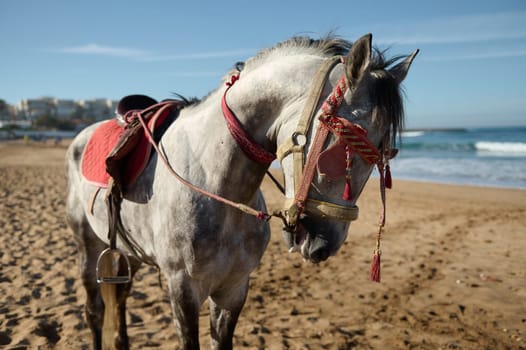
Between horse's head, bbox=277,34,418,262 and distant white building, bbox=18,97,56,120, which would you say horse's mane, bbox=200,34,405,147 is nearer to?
horse's head, bbox=277,34,418,262

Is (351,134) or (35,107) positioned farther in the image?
(35,107)

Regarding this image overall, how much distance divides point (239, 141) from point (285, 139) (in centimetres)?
24

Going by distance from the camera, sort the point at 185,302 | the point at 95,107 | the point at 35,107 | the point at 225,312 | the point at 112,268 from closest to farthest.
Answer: the point at 185,302
the point at 225,312
the point at 112,268
the point at 35,107
the point at 95,107

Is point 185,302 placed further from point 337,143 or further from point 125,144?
point 337,143

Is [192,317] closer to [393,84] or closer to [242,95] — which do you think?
[242,95]

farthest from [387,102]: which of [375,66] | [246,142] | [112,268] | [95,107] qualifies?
[95,107]

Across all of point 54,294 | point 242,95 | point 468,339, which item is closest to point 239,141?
point 242,95

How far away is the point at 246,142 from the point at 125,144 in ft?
2.42

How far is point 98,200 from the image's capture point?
7.72 feet

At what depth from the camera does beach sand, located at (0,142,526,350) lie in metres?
3.27

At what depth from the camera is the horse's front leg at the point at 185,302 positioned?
179 centimetres

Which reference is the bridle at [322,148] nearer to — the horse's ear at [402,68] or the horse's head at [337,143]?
the horse's head at [337,143]

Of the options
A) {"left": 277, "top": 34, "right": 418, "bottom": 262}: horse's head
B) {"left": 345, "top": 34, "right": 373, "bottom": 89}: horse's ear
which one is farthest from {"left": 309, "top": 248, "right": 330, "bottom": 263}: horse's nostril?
{"left": 345, "top": 34, "right": 373, "bottom": 89}: horse's ear

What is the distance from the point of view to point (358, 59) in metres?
1.30
